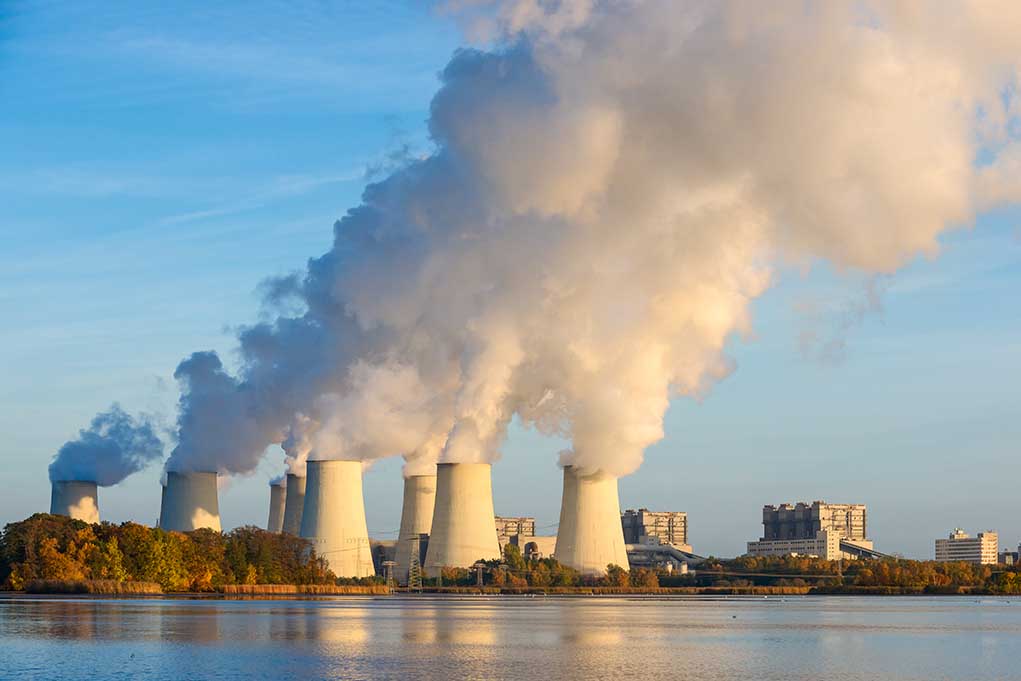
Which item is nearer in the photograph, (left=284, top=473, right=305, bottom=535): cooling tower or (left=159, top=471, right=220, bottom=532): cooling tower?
(left=159, top=471, right=220, bottom=532): cooling tower

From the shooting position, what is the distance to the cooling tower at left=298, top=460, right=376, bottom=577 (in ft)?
203

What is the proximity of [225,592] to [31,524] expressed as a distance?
9958 mm

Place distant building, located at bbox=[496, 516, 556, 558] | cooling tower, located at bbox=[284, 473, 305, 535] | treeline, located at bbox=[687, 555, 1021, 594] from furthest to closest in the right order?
distant building, located at bbox=[496, 516, 556, 558], treeline, located at bbox=[687, 555, 1021, 594], cooling tower, located at bbox=[284, 473, 305, 535]

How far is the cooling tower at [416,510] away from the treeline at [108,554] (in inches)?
498

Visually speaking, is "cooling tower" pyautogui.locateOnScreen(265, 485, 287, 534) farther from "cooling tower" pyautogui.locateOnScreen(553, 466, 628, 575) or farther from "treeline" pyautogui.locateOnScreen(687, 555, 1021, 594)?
"treeline" pyautogui.locateOnScreen(687, 555, 1021, 594)

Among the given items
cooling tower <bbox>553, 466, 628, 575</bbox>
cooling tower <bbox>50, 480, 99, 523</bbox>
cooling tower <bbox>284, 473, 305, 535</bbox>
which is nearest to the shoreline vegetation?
cooling tower <bbox>553, 466, 628, 575</bbox>

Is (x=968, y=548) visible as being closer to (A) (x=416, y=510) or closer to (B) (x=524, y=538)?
(B) (x=524, y=538)

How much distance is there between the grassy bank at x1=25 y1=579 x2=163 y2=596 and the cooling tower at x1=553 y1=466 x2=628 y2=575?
2116cm

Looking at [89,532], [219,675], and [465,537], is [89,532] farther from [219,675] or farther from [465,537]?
[219,675]

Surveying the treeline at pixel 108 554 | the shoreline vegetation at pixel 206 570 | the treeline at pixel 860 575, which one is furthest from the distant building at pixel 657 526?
the treeline at pixel 108 554

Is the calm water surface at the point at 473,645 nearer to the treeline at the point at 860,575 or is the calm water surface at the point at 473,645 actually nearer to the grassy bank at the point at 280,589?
the grassy bank at the point at 280,589

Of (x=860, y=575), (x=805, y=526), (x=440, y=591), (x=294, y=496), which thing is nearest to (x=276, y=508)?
(x=294, y=496)

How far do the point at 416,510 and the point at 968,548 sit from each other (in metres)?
127

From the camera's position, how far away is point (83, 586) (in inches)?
2222
